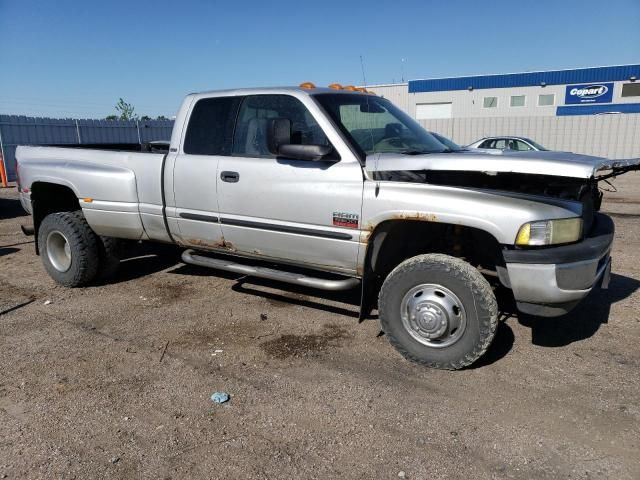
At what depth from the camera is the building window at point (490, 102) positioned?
34.6 m

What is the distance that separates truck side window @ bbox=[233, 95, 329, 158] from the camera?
4088 mm

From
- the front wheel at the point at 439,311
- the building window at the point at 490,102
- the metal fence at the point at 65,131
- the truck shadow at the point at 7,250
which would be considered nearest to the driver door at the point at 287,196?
the front wheel at the point at 439,311

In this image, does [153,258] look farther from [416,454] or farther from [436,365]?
[416,454]

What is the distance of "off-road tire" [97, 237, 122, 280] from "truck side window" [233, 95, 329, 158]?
1969 mm

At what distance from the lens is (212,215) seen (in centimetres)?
457

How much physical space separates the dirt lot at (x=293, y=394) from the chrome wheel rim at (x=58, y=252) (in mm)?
496

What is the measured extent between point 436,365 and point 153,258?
15.0 feet

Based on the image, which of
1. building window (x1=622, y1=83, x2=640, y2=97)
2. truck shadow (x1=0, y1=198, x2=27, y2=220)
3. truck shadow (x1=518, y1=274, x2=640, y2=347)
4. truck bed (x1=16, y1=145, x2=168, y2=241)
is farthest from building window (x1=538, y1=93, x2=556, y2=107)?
truck bed (x1=16, y1=145, x2=168, y2=241)

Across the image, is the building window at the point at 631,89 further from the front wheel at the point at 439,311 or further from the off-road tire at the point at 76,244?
the off-road tire at the point at 76,244

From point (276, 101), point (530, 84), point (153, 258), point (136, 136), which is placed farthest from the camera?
point (530, 84)

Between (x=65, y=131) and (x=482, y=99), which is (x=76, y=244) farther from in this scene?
(x=482, y=99)

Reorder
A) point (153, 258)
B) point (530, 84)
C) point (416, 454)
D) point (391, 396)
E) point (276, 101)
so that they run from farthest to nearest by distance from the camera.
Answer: point (530, 84)
point (153, 258)
point (276, 101)
point (391, 396)
point (416, 454)

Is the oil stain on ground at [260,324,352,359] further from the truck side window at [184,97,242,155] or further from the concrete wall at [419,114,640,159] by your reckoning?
the concrete wall at [419,114,640,159]

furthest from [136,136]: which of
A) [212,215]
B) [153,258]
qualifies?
[212,215]
